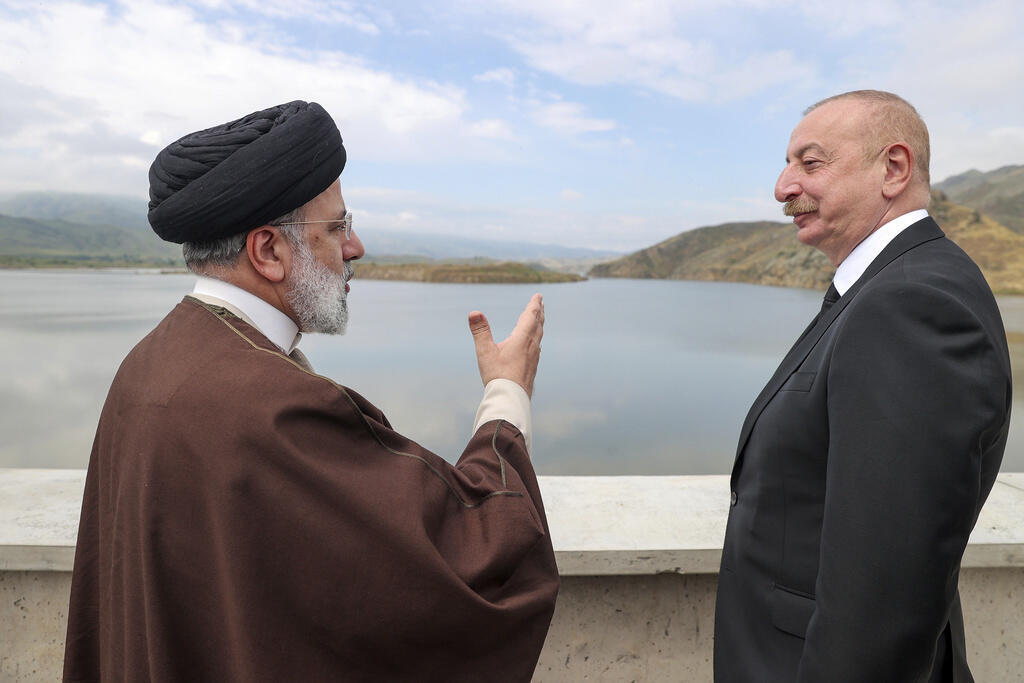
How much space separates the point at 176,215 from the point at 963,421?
187cm

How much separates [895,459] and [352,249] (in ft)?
4.86

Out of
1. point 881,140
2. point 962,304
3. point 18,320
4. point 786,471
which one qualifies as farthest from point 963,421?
point 18,320

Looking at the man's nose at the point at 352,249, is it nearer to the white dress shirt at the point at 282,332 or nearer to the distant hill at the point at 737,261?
the white dress shirt at the point at 282,332

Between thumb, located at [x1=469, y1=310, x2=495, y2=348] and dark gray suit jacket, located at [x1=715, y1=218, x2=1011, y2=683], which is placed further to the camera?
thumb, located at [x1=469, y1=310, x2=495, y2=348]

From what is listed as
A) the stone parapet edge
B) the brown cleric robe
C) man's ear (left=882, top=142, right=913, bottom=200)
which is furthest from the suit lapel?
the brown cleric robe

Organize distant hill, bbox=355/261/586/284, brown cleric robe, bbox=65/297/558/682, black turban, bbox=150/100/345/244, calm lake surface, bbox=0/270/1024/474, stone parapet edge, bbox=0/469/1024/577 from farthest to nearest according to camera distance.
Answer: distant hill, bbox=355/261/586/284, calm lake surface, bbox=0/270/1024/474, stone parapet edge, bbox=0/469/1024/577, black turban, bbox=150/100/345/244, brown cleric robe, bbox=65/297/558/682

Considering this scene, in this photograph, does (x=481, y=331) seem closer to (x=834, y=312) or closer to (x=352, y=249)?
(x=352, y=249)

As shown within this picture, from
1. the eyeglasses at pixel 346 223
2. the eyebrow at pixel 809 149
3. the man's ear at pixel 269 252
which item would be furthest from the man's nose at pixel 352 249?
the eyebrow at pixel 809 149

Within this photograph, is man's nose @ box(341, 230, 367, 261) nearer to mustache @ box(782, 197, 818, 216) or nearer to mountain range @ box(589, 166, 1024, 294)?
mustache @ box(782, 197, 818, 216)

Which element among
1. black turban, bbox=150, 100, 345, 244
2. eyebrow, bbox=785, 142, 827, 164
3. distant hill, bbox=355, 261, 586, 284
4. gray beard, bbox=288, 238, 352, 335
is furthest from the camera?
distant hill, bbox=355, 261, 586, 284

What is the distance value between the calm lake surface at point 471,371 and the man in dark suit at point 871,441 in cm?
147

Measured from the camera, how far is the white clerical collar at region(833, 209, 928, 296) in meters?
1.74

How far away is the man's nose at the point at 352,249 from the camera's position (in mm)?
1754

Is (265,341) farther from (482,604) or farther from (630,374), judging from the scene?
(630,374)
